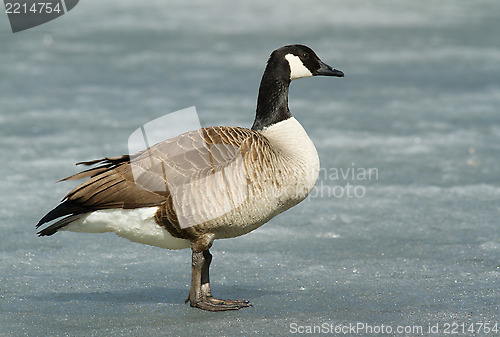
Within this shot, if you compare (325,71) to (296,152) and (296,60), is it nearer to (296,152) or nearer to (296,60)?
(296,60)

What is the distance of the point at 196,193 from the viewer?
4078 millimetres

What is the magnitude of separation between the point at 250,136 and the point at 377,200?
7.62 feet

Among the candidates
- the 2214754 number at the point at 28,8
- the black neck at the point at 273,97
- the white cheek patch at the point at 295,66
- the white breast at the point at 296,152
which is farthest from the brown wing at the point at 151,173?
the 2214754 number at the point at 28,8

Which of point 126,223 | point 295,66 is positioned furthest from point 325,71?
point 126,223

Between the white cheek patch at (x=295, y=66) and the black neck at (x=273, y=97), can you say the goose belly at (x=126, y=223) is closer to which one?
the black neck at (x=273, y=97)

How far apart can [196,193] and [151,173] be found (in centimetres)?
31

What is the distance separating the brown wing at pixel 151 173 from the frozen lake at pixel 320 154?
0.64 meters

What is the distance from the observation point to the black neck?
4664 mm

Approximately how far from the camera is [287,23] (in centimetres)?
1370

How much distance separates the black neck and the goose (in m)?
0.30

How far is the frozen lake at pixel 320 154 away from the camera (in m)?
4.25

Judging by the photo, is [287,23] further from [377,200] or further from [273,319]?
[273,319]

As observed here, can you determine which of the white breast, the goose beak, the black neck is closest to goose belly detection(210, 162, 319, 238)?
the white breast


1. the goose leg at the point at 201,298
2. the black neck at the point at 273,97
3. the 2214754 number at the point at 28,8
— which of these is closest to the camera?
the goose leg at the point at 201,298
